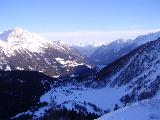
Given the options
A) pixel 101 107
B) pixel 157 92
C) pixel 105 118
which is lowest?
pixel 101 107

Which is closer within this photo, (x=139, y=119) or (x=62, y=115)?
(x=139, y=119)

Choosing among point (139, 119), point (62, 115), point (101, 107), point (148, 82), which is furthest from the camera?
point (101, 107)

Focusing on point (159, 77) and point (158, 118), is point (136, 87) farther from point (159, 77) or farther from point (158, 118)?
point (158, 118)

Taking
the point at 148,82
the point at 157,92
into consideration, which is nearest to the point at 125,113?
the point at 157,92

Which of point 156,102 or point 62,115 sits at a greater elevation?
point 156,102

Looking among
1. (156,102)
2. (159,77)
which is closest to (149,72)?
(159,77)

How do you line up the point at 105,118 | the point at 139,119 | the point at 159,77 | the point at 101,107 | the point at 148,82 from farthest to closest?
the point at 101,107
the point at 148,82
the point at 159,77
the point at 105,118
the point at 139,119

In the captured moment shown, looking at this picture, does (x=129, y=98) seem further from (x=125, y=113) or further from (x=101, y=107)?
(x=125, y=113)
